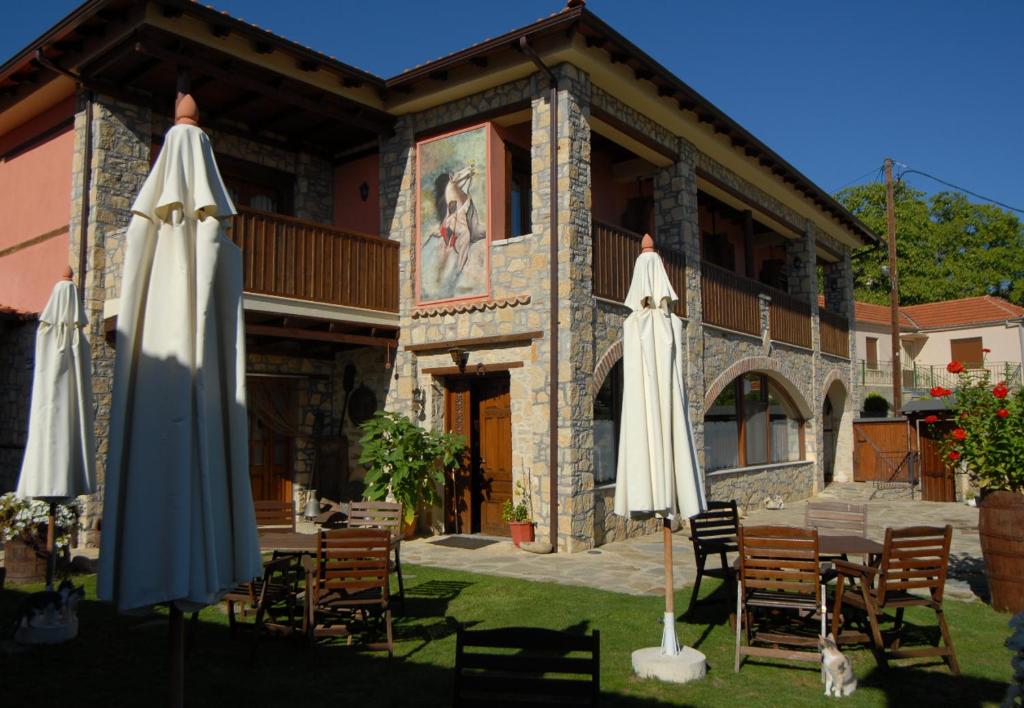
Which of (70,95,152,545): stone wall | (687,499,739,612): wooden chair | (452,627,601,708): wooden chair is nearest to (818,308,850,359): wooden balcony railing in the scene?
(687,499,739,612): wooden chair

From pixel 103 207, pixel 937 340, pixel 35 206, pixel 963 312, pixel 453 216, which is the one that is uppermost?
pixel 963 312

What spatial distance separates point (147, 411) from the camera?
2.79 m

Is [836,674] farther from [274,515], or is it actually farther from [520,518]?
[520,518]

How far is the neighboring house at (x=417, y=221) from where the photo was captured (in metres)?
9.42

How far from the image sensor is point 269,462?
11.6m

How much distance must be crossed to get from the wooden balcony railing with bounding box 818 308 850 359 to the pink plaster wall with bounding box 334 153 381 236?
11.6 metres

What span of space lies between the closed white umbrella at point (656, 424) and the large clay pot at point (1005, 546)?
2919 mm

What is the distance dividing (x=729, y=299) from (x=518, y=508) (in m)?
6.73

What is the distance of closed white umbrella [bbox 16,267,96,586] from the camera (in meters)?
5.76

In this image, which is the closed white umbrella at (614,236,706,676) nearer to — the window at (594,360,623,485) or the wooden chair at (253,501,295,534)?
the wooden chair at (253,501,295,534)

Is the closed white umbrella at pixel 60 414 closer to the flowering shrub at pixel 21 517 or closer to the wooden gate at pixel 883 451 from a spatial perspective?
the flowering shrub at pixel 21 517

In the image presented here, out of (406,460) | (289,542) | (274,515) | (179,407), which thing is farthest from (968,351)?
(179,407)

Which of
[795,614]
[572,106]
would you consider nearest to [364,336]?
[572,106]

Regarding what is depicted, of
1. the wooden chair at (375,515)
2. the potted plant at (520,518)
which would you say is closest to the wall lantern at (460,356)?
the potted plant at (520,518)
